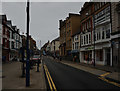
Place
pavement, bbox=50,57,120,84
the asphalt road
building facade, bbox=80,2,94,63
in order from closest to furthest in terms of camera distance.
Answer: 1. the asphalt road
2. pavement, bbox=50,57,120,84
3. building facade, bbox=80,2,94,63

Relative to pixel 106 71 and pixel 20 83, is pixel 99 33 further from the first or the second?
pixel 20 83

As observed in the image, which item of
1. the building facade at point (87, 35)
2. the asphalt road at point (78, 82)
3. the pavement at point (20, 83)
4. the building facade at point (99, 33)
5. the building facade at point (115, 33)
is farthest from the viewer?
the building facade at point (87, 35)

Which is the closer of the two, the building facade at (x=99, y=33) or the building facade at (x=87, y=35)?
the building facade at (x=99, y=33)

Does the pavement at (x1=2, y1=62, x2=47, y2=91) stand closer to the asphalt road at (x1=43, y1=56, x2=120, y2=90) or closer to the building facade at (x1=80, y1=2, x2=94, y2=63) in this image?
the asphalt road at (x1=43, y1=56, x2=120, y2=90)

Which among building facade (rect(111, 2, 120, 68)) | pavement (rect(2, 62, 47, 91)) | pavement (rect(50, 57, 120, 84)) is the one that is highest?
building facade (rect(111, 2, 120, 68))

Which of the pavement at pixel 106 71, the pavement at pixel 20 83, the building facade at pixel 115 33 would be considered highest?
the building facade at pixel 115 33

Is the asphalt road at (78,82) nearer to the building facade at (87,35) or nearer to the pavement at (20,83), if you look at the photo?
the pavement at (20,83)

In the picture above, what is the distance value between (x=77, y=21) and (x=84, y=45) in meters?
13.8

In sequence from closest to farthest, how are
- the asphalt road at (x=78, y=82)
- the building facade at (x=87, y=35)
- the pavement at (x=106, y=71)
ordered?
the asphalt road at (x=78, y=82) → the pavement at (x=106, y=71) → the building facade at (x=87, y=35)

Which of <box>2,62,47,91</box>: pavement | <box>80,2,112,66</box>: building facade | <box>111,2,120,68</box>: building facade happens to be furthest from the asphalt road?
<box>80,2,112,66</box>: building facade

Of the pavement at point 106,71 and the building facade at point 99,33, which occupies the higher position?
the building facade at point 99,33

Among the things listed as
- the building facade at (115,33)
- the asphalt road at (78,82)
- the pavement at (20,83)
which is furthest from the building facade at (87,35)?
the pavement at (20,83)

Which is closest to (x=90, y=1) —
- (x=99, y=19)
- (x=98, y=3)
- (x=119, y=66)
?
(x=98, y=3)

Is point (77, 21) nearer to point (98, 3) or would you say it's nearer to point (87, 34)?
point (87, 34)
